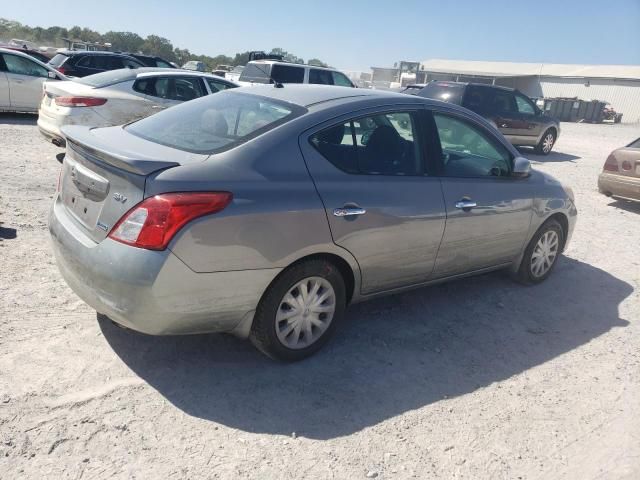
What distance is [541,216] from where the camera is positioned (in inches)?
199

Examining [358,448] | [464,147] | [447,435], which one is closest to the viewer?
[358,448]

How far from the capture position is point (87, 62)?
16.5 m

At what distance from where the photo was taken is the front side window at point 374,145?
140 inches

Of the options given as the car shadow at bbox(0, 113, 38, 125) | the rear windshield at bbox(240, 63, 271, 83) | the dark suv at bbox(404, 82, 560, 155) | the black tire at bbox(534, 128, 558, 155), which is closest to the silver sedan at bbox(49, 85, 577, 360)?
the dark suv at bbox(404, 82, 560, 155)

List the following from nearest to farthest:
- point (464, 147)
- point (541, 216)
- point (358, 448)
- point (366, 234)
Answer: point (358, 448), point (366, 234), point (464, 147), point (541, 216)

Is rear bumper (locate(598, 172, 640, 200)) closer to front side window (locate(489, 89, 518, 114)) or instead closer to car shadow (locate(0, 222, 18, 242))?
front side window (locate(489, 89, 518, 114))

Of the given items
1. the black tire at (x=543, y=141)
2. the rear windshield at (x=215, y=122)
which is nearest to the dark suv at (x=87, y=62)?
the black tire at (x=543, y=141)

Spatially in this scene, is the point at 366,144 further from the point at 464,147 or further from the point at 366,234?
the point at 464,147

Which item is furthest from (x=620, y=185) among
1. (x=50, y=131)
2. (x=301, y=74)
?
(x=301, y=74)

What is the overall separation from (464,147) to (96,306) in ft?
10.1

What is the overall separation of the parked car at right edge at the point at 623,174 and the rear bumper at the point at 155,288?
7878mm

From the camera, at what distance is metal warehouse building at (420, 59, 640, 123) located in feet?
145

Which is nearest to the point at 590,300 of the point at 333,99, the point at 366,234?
the point at 366,234

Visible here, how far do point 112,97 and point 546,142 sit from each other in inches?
473
